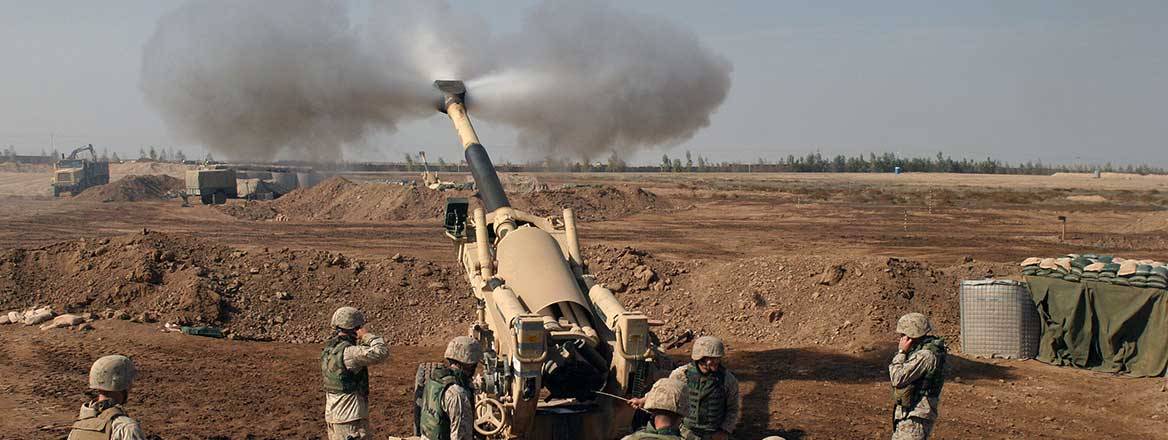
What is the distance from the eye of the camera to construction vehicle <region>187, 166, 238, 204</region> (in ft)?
171

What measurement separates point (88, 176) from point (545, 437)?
62.9m

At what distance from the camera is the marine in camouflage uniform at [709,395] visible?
690 cm

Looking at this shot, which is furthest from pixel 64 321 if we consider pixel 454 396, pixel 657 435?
pixel 657 435

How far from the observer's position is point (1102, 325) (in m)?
14.4

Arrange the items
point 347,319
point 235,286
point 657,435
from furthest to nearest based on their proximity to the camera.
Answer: point 235,286, point 347,319, point 657,435

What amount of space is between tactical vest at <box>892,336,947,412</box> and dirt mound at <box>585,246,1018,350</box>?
26.1 ft

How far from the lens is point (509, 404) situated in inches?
338

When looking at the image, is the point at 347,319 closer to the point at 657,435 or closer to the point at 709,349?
the point at 709,349

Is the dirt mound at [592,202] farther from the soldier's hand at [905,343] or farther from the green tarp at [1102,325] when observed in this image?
the soldier's hand at [905,343]

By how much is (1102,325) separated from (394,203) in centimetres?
3329

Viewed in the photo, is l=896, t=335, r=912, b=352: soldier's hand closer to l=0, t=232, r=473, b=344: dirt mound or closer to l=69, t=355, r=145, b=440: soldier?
l=69, t=355, r=145, b=440: soldier

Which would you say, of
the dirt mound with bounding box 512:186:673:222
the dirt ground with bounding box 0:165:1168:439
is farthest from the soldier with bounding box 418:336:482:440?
the dirt mound with bounding box 512:186:673:222

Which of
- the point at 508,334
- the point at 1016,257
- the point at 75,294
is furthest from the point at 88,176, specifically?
the point at 508,334

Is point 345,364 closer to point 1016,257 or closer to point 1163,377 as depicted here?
point 1163,377
